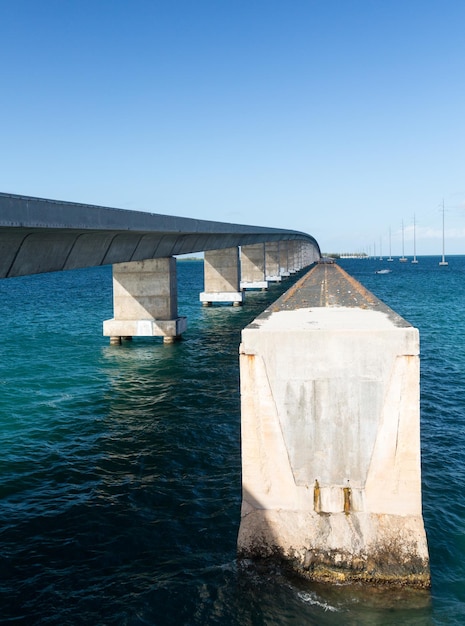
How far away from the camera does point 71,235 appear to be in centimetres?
2067

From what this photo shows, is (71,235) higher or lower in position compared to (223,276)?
higher

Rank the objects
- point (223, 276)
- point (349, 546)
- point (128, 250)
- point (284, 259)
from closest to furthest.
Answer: point (349, 546), point (128, 250), point (223, 276), point (284, 259)

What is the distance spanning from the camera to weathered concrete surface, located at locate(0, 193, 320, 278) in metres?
15.0

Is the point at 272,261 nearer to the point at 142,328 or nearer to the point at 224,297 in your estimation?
the point at 224,297

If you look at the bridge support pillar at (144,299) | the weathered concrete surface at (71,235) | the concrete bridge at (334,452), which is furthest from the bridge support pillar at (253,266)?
the concrete bridge at (334,452)

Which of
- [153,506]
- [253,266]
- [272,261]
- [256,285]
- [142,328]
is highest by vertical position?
[272,261]

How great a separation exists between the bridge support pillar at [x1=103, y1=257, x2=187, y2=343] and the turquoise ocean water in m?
6.29

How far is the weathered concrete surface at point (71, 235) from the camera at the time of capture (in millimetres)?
15008

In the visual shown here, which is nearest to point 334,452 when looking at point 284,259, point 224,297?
point 224,297

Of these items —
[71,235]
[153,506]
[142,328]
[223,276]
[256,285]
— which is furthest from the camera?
[256,285]

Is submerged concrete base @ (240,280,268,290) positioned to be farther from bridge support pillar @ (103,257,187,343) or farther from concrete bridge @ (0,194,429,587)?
concrete bridge @ (0,194,429,587)

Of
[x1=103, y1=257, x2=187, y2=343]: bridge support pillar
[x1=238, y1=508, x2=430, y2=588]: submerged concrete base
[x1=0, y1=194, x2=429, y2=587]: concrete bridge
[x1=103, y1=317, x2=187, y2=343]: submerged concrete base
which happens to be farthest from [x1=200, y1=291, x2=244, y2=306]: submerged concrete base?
[x1=238, y1=508, x2=430, y2=588]: submerged concrete base

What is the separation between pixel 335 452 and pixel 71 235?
14.1 m

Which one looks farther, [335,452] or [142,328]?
[142,328]
